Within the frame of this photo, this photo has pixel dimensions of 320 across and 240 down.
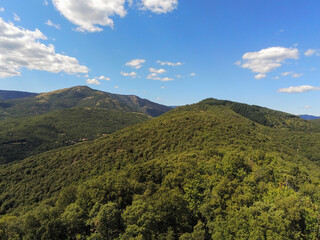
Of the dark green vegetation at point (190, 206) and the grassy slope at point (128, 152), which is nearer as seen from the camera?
the dark green vegetation at point (190, 206)

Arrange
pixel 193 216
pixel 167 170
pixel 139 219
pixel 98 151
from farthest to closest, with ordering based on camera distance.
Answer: pixel 98 151 → pixel 167 170 → pixel 193 216 → pixel 139 219

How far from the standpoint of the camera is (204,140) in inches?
4176

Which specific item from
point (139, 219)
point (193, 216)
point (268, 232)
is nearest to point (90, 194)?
point (139, 219)

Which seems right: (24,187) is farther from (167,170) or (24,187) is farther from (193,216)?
(193,216)

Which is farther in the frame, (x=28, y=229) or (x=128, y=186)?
(x=128, y=186)

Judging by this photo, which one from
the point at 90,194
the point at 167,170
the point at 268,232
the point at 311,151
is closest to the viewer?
the point at 268,232

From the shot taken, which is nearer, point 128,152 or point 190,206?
point 190,206

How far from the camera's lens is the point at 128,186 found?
1929 inches

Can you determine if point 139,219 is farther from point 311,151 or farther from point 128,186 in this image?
point 311,151

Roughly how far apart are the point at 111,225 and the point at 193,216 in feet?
66.1

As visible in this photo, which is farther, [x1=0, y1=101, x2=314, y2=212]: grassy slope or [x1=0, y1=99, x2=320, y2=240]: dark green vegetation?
[x1=0, y1=101, x2=314, y2=212]: grassy slope

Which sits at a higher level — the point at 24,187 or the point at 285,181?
the point at 285,181

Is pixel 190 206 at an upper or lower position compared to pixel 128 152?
upper

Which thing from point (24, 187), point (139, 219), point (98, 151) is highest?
point (139, 219)
